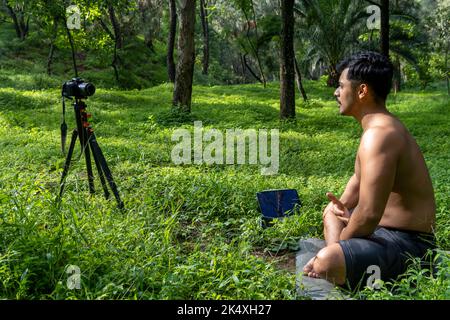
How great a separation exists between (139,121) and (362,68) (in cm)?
845

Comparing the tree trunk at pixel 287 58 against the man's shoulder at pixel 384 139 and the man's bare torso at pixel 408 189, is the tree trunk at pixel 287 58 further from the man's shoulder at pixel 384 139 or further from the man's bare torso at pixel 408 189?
the man's shoulder at pixel 384 139

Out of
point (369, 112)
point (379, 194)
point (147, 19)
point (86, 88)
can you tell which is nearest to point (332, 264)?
point (379, 194)

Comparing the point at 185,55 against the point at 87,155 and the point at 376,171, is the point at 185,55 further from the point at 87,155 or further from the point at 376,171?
the point at 376,171

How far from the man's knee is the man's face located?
3.11 feet

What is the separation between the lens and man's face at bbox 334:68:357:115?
3.19m

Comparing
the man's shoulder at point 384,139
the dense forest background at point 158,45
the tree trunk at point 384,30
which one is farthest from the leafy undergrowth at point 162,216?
the dense forest background at point 158,45

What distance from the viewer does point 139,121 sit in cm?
1102

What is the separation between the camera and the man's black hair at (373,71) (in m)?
3.09

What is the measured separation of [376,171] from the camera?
288cm

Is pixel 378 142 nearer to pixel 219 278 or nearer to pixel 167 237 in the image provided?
pixel 219 278

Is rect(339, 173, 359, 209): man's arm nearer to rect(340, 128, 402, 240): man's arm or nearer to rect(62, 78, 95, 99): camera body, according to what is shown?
rect(340, 128, 402, 240): man's arm

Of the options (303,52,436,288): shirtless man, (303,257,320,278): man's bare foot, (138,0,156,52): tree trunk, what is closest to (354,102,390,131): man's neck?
(303,52,436,288): shirtless man

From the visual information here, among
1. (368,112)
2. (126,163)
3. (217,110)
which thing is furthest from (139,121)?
(368,112)

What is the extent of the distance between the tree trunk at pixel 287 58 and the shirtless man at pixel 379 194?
8130 millimetres
